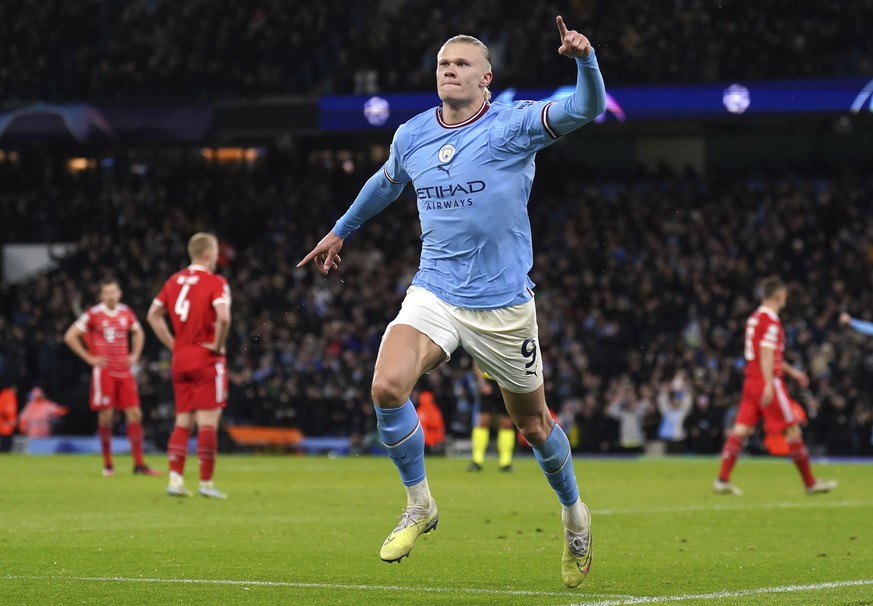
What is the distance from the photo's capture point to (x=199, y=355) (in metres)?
14.0

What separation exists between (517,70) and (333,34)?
5.27 m

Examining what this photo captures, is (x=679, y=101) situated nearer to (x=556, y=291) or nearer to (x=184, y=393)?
(x=556, y=291)

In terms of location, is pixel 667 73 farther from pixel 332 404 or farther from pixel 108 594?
pixel 108 594

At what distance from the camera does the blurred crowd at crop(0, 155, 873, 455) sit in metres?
25.6

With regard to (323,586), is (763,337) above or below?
above

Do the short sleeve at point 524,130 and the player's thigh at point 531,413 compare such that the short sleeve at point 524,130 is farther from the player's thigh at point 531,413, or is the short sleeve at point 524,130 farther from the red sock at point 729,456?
the red sock at point 729,456

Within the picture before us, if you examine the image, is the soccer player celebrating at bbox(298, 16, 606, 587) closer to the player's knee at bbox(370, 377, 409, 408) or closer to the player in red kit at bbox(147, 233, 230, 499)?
the player's knee at bbox(370, 377, 409, 408)

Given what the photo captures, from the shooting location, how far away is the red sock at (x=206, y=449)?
13.9 meters

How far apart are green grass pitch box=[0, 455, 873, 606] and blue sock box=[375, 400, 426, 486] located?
1.85ft

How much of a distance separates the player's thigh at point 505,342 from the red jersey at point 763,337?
26.8 feet

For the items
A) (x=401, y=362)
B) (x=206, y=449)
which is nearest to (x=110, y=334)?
(x=206, y=449)

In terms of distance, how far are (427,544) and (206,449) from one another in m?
4.58

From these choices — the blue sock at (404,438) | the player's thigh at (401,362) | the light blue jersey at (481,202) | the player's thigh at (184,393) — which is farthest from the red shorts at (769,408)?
the player's thigh at (401,362)

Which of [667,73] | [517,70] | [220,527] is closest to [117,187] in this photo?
[517,70]
